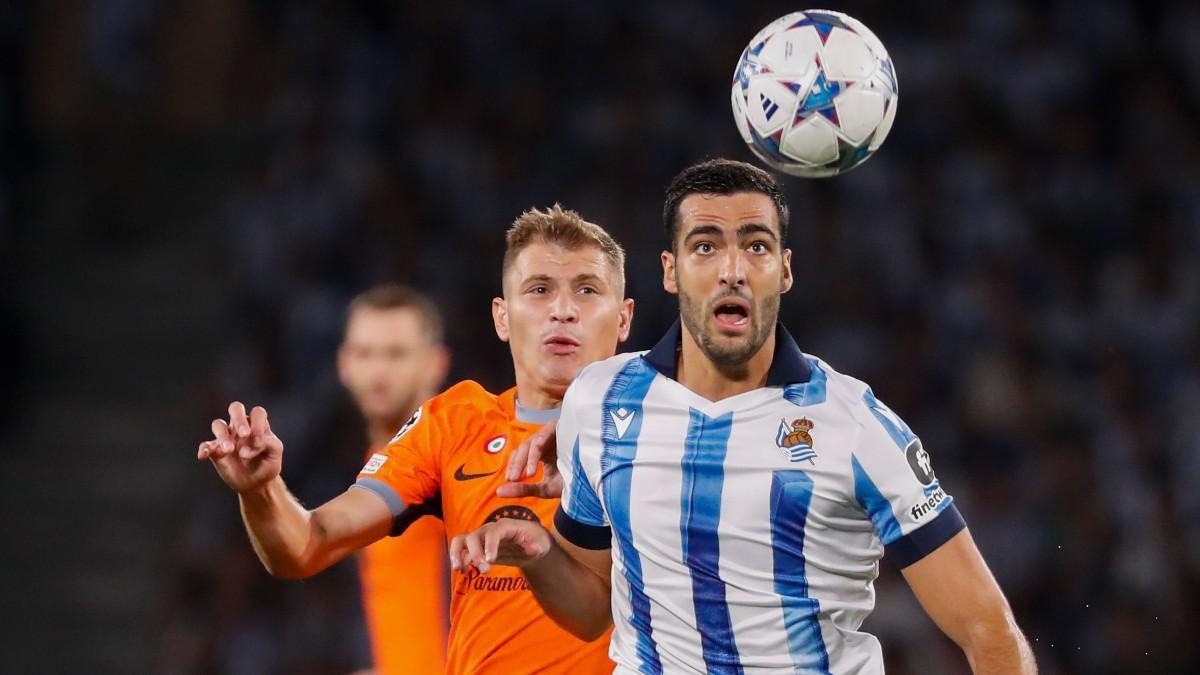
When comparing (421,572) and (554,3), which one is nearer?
(421,572)

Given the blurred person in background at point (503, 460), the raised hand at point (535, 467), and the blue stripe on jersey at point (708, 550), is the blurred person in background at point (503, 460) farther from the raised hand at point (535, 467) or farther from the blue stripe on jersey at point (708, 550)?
the blue stripe on jersey at point (708, 550)

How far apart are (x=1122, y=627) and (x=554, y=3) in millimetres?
6354

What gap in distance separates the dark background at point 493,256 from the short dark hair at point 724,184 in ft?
16.8

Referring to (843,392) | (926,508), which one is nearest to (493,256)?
(843,392)

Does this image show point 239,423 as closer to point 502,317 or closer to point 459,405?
point 459,405

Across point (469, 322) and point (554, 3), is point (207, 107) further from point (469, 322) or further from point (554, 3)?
point (469, 322)

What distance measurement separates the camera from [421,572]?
5.14 m

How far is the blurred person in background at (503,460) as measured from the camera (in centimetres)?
443

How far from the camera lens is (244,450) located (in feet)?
12.9

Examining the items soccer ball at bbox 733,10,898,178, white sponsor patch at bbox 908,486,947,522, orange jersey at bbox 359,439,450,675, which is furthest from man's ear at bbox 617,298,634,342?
white sponsor patch at bbox 908,486,947,522

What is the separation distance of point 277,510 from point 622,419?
933 millimetres

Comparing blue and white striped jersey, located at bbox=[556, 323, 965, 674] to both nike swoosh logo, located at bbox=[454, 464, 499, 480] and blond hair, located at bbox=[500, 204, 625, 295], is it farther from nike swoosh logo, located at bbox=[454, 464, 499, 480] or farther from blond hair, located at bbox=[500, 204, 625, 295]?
blond hair, located at bbox=[500, 204, 625, 295]

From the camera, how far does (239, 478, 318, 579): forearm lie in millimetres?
4086

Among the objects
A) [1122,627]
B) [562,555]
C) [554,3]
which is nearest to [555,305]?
[562,555]
